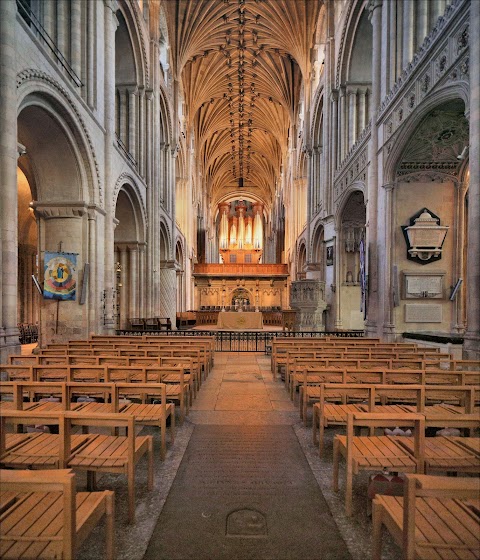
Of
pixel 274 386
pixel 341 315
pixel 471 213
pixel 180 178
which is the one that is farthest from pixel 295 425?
pixel 180 178

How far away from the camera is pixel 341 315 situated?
16.5 metres

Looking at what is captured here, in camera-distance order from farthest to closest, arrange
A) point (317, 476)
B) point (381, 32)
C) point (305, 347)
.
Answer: point (381, 32)
point (305, 347)
point (317, 476)

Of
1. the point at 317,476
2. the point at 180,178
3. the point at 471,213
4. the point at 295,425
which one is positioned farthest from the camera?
the point at 180,178

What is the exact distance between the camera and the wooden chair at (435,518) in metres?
1.66

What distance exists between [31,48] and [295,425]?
8.88 m

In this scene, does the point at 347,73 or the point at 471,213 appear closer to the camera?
the point at 471,213

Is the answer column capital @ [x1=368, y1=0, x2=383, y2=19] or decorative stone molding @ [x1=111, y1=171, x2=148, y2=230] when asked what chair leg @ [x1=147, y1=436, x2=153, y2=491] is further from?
column capital @ [x1=368, y1=0, x2=383, y2=19]

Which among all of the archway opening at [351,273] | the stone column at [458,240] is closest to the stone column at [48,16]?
the archway opening at [351,273]

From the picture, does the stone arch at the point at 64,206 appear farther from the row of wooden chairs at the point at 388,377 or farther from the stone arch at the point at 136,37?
the row of wooden chairs at the point at 388,377

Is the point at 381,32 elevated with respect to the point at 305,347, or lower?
elevated

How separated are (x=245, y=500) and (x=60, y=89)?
386 inches

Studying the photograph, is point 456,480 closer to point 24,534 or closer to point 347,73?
point 24,534

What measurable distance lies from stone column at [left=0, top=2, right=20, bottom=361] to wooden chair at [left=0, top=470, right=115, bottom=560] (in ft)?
18.9

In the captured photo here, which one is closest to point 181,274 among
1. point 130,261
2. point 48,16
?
point 130,261
